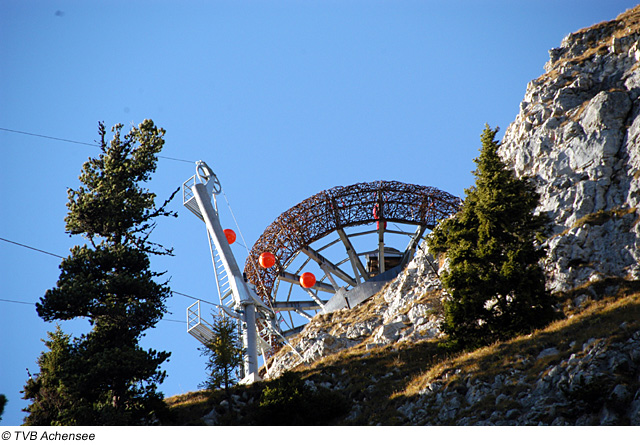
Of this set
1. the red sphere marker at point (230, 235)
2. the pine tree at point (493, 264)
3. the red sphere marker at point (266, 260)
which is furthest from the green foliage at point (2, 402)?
the red sphere marker at point (266, 260)

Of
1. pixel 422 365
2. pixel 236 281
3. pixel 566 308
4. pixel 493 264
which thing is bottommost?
pixel 422 365

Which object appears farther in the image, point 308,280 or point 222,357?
point 308,280

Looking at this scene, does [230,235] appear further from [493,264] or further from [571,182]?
[571,182]

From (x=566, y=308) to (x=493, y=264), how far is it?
4.14 metres

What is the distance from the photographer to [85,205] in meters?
32.9

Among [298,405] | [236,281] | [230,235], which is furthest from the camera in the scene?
[230,235]

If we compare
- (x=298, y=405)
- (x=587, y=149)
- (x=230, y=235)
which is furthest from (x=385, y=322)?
(x=587, y=149)

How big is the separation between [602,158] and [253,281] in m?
27.1

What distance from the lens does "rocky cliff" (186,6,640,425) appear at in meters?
22.3

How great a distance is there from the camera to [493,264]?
30359 millimetres

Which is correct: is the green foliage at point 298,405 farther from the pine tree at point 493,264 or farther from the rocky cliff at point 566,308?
the pine tree at point 493,264

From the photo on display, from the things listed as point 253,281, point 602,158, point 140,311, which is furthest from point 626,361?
point 253,281

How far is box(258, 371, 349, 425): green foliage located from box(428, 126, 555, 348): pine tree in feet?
21.7

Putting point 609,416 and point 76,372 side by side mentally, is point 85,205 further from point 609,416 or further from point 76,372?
point 609,416
